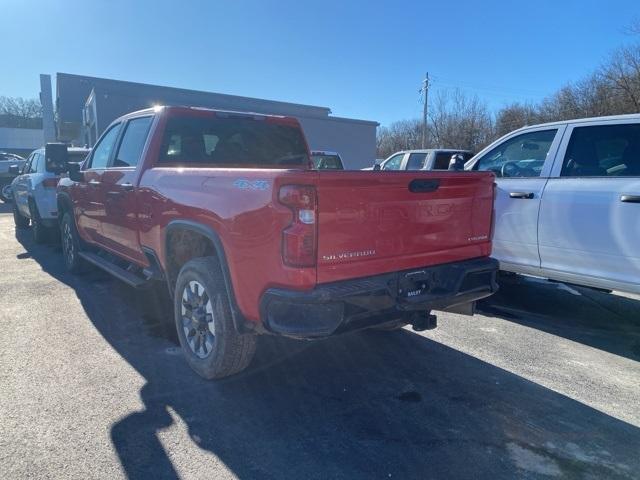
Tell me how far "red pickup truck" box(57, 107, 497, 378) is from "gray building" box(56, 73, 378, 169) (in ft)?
63.6

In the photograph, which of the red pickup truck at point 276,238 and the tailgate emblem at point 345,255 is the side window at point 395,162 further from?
the tailgate emblem at point 345,255

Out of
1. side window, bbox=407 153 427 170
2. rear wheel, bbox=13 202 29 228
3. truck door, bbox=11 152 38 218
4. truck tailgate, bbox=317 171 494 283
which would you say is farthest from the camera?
side window, bbox=407 153 427 170

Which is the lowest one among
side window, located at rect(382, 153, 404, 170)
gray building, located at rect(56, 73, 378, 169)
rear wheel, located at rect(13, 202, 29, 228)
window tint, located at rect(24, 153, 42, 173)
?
rear wheel, located at rect(13, 202, 29, 228)

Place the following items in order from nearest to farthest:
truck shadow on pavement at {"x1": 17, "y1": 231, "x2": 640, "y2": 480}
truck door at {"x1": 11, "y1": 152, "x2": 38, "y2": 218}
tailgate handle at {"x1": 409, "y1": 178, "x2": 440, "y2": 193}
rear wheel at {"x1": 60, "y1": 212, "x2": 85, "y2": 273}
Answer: truck shadow on pavement at {"x1": 17, "y1": 231, "x2": 640, "y2": 480}, tailgate handle at {"x1": 409, "y1": 178, "x2": 440, "y2": 193}, rear wheel at {"x1": 60, "y1": 212, "x2": 85, "y2": 273}, truck door at {"x1": 11, "y1": 152, "x2": 38, "y2": 218}

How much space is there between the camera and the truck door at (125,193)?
4562 millimetres

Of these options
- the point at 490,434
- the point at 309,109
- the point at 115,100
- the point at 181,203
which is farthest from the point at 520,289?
the point at 309,109

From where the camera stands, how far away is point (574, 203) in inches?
180

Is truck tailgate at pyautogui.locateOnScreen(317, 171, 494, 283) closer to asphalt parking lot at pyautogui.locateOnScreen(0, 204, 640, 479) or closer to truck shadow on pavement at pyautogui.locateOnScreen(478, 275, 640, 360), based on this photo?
asphalt parking lot at pyautogui.locateOnScreen(0, 204, 640, 479)

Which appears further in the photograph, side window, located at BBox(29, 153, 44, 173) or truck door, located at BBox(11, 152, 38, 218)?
truck door, located at BBox(11, 152, 38, 218)

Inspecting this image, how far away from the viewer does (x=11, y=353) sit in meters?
4.15

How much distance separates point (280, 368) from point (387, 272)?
1410 mm

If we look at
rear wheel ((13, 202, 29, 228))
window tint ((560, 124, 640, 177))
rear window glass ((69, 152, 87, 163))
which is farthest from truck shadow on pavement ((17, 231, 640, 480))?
rear wheel ((13, 202, 29, 228))

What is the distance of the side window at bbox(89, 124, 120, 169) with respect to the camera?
218 inches

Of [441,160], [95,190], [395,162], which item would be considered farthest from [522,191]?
[395,162]
